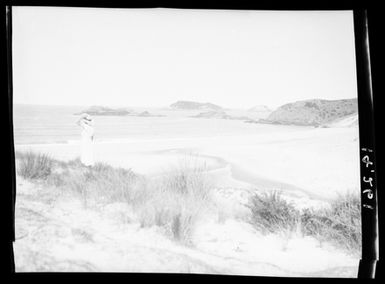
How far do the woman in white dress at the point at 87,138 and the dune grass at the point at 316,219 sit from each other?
81 cm

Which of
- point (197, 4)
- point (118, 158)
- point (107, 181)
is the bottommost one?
point (107, 181)

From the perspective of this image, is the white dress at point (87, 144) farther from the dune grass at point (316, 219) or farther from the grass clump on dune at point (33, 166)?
the dune grass at point (316, 219)

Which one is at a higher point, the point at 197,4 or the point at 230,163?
the point at 197,4

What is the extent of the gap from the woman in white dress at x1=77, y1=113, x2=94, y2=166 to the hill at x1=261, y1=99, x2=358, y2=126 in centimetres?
86

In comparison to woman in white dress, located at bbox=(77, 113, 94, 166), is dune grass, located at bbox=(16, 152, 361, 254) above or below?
below

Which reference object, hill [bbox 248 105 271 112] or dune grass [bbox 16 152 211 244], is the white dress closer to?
dune grass [bbox 16 152 211 244]

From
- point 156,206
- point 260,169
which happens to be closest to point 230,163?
point 260,169

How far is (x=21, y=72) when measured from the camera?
1.71 meters

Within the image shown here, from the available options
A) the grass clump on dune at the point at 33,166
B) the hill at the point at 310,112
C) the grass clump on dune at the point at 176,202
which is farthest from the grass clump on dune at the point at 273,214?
the grass clump on dune at the point at 33,166

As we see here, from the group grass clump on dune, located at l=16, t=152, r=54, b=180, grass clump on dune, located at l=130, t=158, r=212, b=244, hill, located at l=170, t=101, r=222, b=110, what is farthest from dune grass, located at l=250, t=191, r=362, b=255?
grass clump on dune, located at l=16, t=152, r=54, b=180

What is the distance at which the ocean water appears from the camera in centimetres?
171

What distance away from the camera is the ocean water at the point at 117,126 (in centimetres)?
171

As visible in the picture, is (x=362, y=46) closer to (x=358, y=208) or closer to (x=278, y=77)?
(x=278, y=77)

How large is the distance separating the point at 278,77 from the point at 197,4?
0.53 meters
